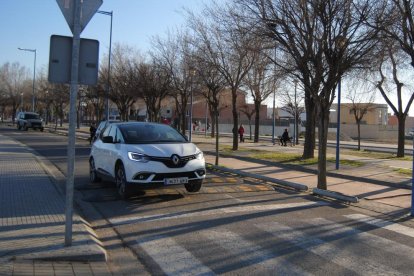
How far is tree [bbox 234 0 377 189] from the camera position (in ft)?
36.8

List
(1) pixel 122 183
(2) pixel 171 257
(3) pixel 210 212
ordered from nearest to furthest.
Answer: (2) pixel 171 257, (3) pixel 210 212, (1) pixel 122 183

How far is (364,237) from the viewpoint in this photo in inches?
286

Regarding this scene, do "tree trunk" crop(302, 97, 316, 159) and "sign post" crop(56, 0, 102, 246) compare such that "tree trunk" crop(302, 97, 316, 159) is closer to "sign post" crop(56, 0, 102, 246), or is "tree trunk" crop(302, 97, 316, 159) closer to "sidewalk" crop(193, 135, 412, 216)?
"sidewalk" crop(193, 135, 412, 216)

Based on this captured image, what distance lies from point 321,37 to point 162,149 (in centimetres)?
506

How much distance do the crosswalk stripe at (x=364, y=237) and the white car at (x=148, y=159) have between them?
2.84 m

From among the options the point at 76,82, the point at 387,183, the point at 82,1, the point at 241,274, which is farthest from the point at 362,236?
the point at 387,183

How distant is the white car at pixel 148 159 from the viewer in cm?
949

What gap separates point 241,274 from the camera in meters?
5.32

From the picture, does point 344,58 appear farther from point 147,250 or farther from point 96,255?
point 96,255

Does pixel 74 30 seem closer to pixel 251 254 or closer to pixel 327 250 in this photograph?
pixel 251 254

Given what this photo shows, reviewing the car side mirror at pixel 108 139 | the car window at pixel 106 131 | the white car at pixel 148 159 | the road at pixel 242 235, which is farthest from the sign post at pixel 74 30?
the car window at pixel 106 131

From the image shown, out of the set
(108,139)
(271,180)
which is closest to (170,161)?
(108,139)

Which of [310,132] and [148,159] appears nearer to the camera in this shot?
[148,159]

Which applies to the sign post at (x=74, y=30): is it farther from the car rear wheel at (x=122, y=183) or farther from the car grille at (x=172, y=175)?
the car rear wheel at (x=122, y=183)
